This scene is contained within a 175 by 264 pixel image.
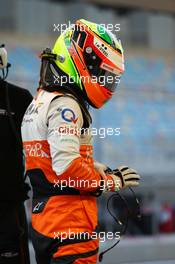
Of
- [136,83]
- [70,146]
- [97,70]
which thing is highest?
[97,70]

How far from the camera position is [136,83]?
7168mm

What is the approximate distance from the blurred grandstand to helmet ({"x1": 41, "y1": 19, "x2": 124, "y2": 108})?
1804 millimetres

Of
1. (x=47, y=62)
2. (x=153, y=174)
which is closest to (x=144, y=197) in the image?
(x=153, y=174)

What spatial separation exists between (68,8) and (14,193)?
8.08m

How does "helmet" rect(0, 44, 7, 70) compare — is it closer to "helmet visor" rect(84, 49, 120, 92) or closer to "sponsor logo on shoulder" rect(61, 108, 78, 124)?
"helmet visor" rect(84, 49, 120, 92)

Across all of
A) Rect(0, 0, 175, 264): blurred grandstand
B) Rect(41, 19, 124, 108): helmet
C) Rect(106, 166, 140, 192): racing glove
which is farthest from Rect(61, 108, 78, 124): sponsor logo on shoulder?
Rect(0, 0, 175, 264): blurred grandstand

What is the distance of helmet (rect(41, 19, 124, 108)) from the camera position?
80.0 inches

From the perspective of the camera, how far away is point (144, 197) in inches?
216

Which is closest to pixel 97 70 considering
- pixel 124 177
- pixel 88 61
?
pixel 88 61

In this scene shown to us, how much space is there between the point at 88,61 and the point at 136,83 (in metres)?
5.17

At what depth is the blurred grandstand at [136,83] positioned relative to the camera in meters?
4.95

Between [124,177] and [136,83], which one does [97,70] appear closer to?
[124,177]

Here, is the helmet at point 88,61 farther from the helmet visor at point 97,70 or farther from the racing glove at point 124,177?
the racing glove at point 124,177

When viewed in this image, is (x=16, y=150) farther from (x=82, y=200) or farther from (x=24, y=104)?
(x=82, y=200)
